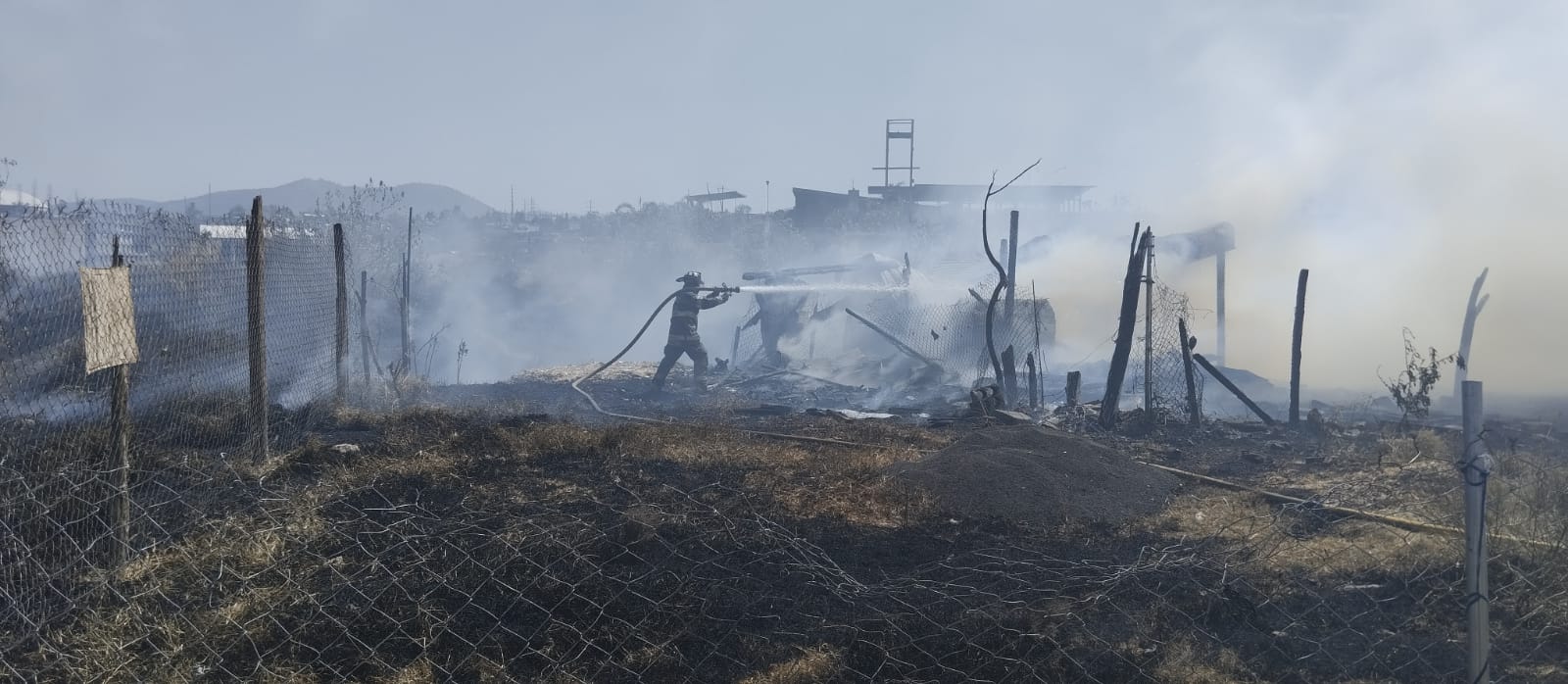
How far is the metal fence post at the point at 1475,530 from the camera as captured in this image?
2982 millimetres

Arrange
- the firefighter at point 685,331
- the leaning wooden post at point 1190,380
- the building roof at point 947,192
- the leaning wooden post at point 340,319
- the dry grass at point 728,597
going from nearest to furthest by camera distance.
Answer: the dry grass at point 728,597, the leaning wooden post at point 340,319, the leaning wooden post at point 1190,380, the firefighter at point 685,331, the building roof at point 947,192

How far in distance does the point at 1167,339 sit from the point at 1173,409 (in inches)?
52.9

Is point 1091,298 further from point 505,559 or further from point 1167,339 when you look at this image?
point 505,559

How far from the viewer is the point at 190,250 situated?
7809mm

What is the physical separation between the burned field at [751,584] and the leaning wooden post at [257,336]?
32 cm

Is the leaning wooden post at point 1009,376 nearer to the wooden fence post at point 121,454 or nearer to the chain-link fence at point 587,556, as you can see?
the chain-link fence at point 587,556

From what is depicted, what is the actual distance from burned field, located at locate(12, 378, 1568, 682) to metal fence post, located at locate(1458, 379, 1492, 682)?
110cm

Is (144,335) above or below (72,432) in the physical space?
above

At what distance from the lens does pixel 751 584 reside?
189 inches

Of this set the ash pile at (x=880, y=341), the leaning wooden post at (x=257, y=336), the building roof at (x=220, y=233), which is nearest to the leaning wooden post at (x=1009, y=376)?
the ash pile at (x=880, y=341)

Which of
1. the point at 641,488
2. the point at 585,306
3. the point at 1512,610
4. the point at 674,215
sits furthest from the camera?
the point at 674,215

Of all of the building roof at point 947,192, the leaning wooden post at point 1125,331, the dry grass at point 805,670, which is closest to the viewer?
the dry grass at point 805,670

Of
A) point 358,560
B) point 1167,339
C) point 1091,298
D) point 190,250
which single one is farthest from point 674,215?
point 358,560

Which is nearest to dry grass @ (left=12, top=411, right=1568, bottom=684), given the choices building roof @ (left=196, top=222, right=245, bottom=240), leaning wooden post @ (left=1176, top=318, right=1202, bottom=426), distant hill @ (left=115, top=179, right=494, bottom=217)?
building roof @ (left=196, top=222, right=245, bottom=240)
